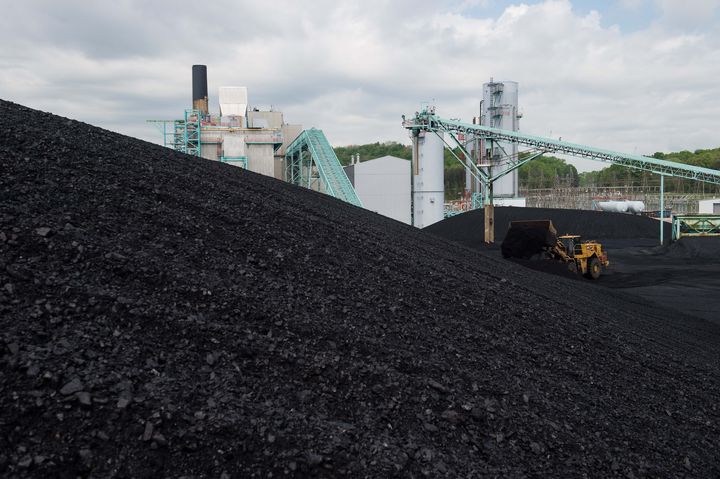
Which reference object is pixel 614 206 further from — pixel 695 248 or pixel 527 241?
pixel 527 241

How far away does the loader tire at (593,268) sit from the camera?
15883 millimetres

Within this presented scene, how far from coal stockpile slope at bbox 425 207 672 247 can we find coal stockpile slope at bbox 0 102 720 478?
21.1m

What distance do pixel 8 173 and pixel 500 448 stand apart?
4170mm

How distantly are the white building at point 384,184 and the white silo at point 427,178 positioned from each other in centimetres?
105

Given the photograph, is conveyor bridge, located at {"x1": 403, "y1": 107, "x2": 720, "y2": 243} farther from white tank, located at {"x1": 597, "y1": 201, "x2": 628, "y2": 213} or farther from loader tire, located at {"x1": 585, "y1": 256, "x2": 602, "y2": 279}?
white tank, located at {"x1": 597, "y1": 201, "x2": 628, "y2": 213}

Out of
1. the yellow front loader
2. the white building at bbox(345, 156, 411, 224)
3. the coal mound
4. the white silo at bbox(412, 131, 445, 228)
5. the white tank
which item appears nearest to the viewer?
the yellow front loader

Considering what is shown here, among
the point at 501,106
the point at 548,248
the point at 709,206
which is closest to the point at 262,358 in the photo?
the point at 548,248

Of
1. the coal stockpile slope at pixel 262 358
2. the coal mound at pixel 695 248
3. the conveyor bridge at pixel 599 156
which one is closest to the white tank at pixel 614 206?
the conveyor bridge at pixel 599 156

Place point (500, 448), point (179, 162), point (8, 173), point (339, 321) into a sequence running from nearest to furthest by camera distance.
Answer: point (500, 448) → point (339, 321) → point (8, 173) → point (179, 162)

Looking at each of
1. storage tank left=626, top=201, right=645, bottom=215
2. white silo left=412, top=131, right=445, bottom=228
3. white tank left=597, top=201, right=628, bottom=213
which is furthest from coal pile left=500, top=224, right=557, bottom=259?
storage tank left=626, top=201, right=645, bottom=215

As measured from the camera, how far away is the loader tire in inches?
625

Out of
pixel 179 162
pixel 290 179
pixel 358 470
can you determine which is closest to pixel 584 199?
pixel 290 179

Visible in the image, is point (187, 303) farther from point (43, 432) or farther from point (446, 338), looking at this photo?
point (446, 338)

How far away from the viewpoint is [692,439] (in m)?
4.32
